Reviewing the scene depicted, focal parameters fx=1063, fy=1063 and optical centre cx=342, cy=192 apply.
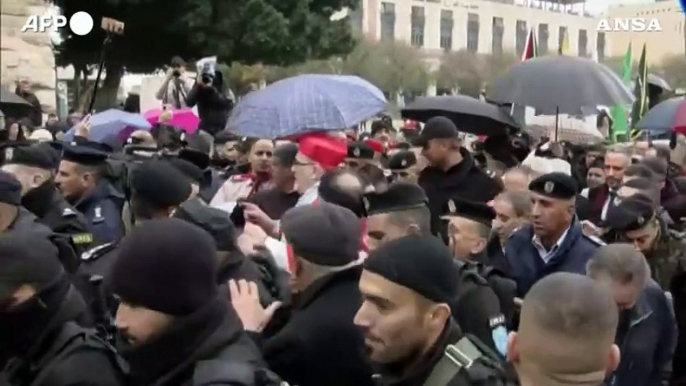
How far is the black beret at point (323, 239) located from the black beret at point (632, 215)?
2.05 metres

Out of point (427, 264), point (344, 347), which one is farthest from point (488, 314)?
point (427, 264)

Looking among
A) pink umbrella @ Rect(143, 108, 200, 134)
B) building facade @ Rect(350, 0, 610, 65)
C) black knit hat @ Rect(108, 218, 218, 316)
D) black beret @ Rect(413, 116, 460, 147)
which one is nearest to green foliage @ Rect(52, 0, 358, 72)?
pink umbrella @ Rect(143, 108, 200, 134)

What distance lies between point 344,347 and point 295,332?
19 cm

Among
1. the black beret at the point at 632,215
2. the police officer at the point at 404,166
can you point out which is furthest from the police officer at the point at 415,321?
→ the police officer at the point at 404,166

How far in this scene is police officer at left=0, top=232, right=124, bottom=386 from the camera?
3211 millimetres

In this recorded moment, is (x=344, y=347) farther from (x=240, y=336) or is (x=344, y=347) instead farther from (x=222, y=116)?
(x=222, y=116)

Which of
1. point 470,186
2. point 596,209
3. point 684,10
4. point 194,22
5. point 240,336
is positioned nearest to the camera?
point 240,336

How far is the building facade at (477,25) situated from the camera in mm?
64825

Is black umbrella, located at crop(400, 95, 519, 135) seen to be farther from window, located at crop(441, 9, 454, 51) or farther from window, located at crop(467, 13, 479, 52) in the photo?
window, located at crop(467, 13, 479, 52)

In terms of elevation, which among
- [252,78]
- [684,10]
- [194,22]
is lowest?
[252,78]

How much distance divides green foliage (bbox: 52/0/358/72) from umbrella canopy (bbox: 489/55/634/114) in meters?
13.0

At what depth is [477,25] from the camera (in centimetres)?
7250

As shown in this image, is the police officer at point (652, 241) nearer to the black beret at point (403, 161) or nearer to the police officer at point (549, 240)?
the police officer at point (549, 240)

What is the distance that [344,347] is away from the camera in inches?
156
